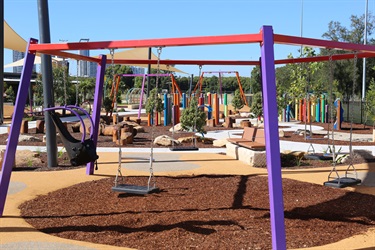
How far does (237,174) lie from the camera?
9.05 metres

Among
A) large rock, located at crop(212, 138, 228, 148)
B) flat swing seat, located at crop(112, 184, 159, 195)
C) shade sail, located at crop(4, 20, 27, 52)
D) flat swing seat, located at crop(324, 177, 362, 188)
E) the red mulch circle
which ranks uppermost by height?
shade sail, located at crop(4, 20, 27, 52)

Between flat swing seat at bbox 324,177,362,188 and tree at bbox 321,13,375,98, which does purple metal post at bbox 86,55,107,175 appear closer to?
flat swing seat at bbox 324,177,362,188

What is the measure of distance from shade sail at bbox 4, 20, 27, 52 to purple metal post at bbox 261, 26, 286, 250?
23.1m

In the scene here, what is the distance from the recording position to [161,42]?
17.7 feet

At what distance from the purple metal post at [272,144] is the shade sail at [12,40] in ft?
75.7

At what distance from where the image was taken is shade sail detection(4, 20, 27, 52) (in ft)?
82.3

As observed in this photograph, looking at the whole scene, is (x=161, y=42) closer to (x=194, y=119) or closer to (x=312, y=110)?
(x=194, y=119)

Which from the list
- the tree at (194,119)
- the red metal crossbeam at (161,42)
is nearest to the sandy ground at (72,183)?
the red metal crossbeam at (161,42)

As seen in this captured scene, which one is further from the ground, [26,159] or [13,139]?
[13,139]

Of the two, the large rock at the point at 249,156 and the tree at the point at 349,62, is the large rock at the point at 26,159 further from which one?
the tree at the point at 349,62

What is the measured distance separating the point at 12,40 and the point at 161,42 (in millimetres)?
22693

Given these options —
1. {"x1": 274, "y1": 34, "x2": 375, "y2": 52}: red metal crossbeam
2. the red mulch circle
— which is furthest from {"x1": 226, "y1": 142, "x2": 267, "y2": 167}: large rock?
{"x1": 274, "y1": 34, "x2": 375, "y2": 52}: red metal crossbeam

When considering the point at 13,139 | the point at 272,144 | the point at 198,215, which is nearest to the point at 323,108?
the point at 198,215

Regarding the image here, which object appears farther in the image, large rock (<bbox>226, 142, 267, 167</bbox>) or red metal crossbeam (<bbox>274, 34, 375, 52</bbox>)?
large rock (<bbox>226, 142, 267, 167</bbox>)
